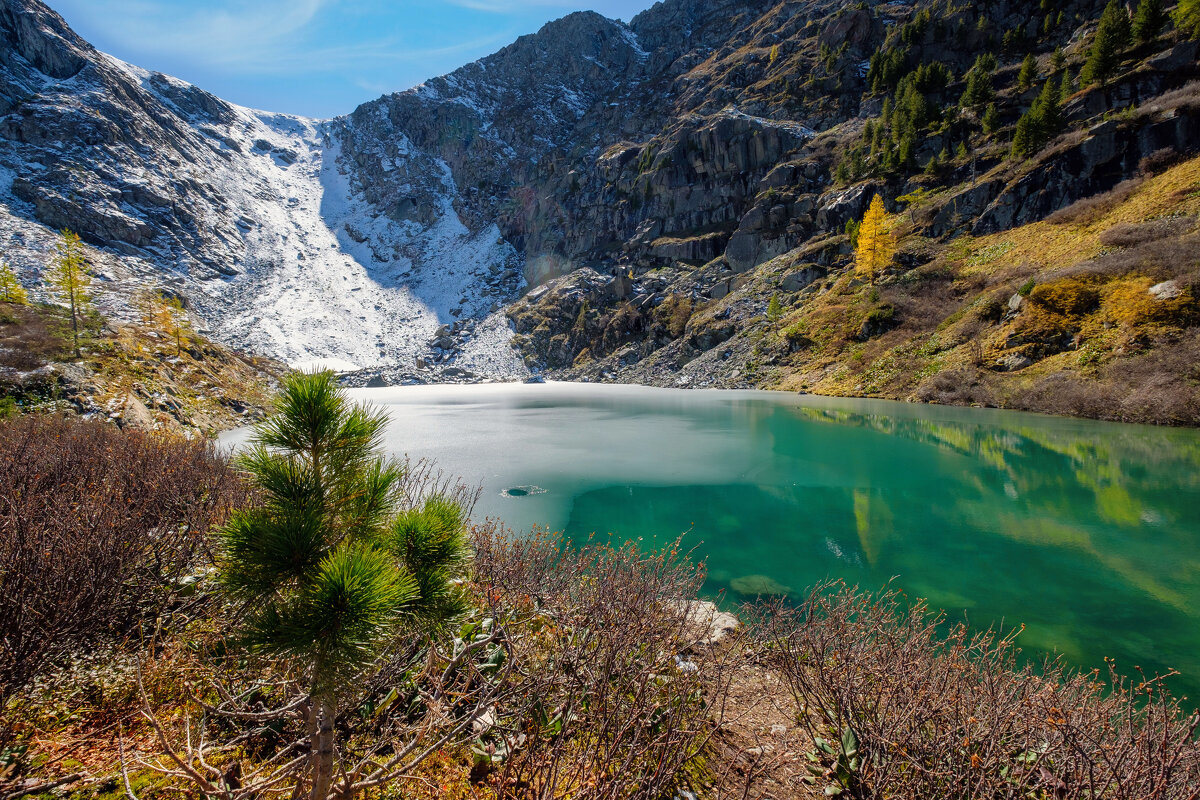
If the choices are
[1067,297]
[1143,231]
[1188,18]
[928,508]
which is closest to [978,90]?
[1188,18]

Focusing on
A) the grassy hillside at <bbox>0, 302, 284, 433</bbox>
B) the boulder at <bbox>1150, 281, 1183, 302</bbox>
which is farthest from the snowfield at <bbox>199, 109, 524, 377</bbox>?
the boulder at <bbox>1150, 281, 1183, 302</bbox>

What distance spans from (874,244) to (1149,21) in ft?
108

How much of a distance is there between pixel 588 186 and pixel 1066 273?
83.8 metres

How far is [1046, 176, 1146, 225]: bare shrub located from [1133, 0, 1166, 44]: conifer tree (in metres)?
24.1

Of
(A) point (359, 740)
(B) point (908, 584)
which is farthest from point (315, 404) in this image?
(B) point (908, 584)

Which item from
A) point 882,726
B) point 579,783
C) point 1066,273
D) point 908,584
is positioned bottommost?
point 908,584

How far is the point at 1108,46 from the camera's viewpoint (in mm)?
41062

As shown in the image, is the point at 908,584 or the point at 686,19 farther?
the point at 686,19

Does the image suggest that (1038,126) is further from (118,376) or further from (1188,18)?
(118,376)

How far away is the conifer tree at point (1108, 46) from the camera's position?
135 feet

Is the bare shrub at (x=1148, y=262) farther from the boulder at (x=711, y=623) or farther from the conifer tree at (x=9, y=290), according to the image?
the conifer tree at (x=9, y=290)

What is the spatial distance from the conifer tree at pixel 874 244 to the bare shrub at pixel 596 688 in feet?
150

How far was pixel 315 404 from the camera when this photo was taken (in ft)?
6.31

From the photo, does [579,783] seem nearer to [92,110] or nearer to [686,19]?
[92,110]
